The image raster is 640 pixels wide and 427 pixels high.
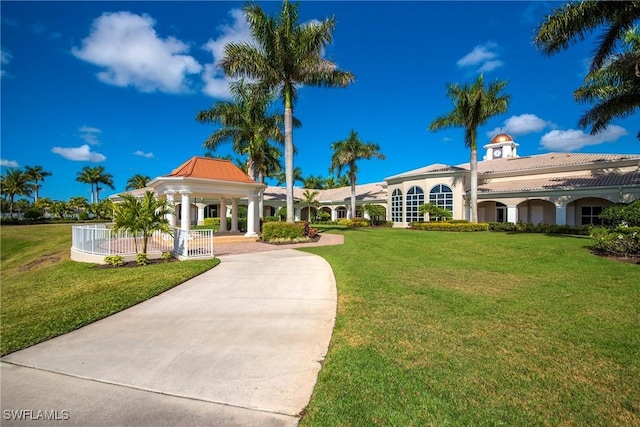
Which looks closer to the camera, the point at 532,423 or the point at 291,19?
the point at 532,423

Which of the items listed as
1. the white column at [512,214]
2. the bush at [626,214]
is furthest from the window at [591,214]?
the bush at [626,214]

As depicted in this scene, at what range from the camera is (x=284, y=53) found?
1691 centimetres

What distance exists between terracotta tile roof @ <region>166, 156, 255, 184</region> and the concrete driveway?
Answer: 39.9ft

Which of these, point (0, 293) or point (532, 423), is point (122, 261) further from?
point (532, 423)

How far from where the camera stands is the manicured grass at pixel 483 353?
2.70 metres

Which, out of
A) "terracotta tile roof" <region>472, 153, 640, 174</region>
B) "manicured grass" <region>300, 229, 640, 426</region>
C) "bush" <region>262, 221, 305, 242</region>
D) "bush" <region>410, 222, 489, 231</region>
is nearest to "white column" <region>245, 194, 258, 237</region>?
"bush" <region>262, 221, 305, 242</region>

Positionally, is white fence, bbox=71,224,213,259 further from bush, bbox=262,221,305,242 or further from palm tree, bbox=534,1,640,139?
palm tree, bbox=534,1,640,139

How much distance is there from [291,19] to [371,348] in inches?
719

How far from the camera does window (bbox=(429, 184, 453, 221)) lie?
1126 inches

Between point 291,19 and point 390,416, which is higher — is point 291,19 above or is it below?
A: above

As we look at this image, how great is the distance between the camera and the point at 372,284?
7.31 metres

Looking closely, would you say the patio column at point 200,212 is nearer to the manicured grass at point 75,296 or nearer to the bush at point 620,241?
the manicured grass at point 75,296

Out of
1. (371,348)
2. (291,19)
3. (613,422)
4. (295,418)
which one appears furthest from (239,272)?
(291,19)

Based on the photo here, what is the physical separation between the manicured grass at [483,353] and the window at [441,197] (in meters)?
21.2
